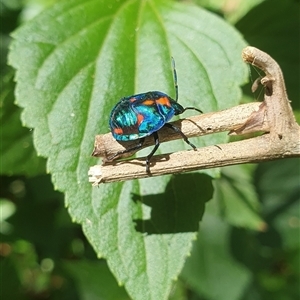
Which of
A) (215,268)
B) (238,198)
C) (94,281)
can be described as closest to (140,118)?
(238,198)

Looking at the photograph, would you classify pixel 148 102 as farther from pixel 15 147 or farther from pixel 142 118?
pixel 15 147

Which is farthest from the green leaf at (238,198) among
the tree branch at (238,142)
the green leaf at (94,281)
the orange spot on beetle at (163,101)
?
the tree branch at (238,142)

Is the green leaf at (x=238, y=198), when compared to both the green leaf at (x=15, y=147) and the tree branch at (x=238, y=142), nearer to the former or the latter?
the green leaf at (x=15, y=147)

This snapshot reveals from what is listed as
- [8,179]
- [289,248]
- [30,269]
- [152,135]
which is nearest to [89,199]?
[152,135]

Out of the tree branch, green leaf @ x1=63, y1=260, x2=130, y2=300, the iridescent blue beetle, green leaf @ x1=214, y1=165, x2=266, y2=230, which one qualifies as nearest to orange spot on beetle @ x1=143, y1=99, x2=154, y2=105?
the iridescent blue beetle

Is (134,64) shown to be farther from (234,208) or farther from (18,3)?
(18,3)

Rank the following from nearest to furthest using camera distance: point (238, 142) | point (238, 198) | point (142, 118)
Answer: point (238, 142) < point (142, 118) < point (238, 198)
